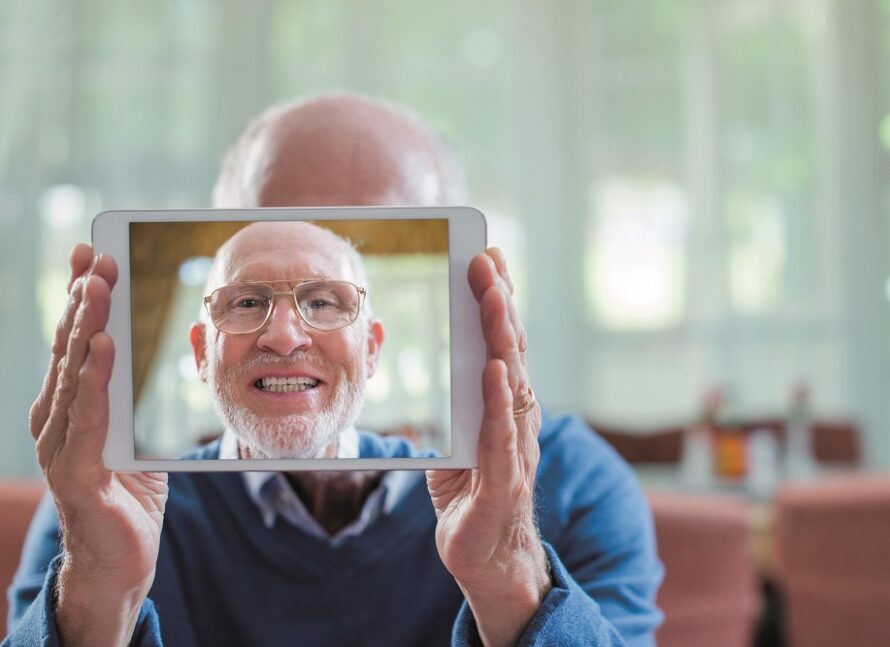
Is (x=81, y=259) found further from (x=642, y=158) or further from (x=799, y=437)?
(x=642, y=158)

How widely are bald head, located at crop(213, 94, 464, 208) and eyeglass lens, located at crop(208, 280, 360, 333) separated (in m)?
0.15

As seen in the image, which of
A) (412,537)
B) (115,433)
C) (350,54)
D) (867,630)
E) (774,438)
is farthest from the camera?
Result: (350,54)

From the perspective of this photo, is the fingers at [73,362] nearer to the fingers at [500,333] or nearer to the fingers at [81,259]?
the fingers at [81,259]

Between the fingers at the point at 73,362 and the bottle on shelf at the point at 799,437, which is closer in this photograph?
the fingers at the point at 73,362

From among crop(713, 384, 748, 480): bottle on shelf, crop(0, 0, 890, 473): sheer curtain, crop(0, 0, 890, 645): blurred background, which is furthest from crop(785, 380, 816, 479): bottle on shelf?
crop(0, 0, 890, 473): sheer curtain

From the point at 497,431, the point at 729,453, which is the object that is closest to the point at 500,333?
the point at 497,431

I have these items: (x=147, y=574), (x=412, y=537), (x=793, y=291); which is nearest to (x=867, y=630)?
(x=412, y=537)

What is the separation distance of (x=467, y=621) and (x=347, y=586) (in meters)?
0.10

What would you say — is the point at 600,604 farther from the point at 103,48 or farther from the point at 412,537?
the point at 103,48

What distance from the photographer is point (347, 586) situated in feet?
1.80

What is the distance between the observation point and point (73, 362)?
40 centimetres

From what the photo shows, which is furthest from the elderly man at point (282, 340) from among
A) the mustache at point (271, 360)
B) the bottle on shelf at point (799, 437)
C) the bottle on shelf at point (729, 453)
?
the bottle on shelf at point (799, 437)

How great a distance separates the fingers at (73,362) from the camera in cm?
39

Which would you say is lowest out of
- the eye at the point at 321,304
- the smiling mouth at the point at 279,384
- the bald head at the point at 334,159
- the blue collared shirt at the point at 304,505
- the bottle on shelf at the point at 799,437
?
the bottle on shelf at the point at 799,437
